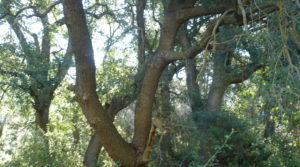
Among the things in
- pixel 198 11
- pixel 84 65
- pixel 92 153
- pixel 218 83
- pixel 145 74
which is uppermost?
pixel 198 11

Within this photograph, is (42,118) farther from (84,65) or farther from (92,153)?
(84,65)

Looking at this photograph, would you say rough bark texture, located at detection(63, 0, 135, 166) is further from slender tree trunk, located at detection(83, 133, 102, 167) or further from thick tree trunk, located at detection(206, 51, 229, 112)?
thick tree trunk, located at detection(206, 51, 229, 112)

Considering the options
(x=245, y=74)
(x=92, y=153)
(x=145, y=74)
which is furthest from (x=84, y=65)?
(x=92, y=153)

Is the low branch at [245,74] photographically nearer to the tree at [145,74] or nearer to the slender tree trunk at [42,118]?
the tree at [145,74]

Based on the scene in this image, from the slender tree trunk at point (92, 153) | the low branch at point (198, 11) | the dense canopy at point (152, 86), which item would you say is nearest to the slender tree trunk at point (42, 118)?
the dense canopy at point (152, 86)

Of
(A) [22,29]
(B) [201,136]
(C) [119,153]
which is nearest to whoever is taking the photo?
(C) [119,153]

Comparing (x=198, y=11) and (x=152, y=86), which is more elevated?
(x=198, y=11)

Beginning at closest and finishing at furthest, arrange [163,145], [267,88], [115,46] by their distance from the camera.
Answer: [267,88]
[163,145]
[115,46]

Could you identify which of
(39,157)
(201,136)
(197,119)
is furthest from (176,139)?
(39,157)

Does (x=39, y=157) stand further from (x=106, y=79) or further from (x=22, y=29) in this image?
(x=22, y=29)

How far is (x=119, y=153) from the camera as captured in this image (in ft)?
23.5

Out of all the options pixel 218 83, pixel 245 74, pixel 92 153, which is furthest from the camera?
pixel 92 153

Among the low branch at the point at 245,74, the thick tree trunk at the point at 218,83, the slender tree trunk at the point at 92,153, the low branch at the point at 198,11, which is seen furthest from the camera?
the slender tree trunk at the point at 92,153

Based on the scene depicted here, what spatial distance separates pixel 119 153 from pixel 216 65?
3.46 metres
